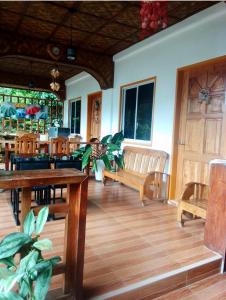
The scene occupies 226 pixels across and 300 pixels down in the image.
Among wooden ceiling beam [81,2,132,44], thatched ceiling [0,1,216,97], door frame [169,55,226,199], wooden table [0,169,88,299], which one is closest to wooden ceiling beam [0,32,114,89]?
thatched ceiling [0,1,216,97]

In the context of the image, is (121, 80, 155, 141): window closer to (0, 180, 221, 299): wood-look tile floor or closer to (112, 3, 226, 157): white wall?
(112, 3, 226, 157): white wall

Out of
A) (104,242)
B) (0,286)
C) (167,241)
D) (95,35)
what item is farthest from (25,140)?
(0,286)

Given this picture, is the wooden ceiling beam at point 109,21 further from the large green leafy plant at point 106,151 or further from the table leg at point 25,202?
the table leg at point 25,202

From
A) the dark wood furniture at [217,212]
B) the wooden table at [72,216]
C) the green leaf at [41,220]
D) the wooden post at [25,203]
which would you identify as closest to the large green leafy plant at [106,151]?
the dark wood furniture at [217,212]

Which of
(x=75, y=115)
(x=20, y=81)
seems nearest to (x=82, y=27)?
(x=75, y=115)

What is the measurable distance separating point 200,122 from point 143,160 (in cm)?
132

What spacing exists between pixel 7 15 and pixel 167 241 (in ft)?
13.0

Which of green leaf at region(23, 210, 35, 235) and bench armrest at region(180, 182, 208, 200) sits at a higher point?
green leaf at region(23, 210, 35, 235)

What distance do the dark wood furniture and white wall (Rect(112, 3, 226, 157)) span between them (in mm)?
1629

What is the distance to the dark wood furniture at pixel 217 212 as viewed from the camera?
7.06 feet

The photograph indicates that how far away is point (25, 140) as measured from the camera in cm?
416

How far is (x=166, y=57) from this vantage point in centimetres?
396

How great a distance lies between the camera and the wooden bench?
371cm

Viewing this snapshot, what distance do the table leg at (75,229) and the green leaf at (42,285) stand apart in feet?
1.10
